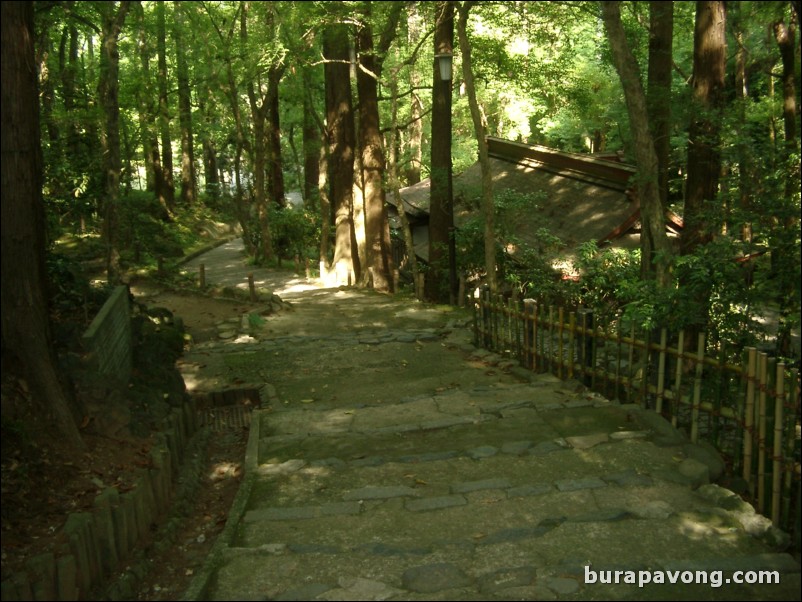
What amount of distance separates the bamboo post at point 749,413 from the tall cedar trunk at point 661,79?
6.61 metres

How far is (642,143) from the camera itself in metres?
8.69

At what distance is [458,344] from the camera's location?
11570mm

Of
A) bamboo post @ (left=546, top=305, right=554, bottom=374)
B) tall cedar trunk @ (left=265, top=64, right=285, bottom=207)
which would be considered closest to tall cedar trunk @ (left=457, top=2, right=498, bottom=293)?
bamboo post @ (left=546, top=305, right=554, bottom=374)

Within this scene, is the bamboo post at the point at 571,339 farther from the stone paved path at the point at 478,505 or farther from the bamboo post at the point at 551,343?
the bamboo post at the point at 551,343

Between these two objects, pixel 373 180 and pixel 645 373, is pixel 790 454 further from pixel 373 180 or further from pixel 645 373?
pixel 373 180

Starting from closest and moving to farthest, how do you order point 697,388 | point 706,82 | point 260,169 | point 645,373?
point 697,388
point 645,373
point 706,82
point 260,169

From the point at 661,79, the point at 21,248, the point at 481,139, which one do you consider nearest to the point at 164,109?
the point at 481,139

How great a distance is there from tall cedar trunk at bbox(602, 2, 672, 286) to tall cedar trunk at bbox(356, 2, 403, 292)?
10561 mm

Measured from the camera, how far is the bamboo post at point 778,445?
4.82 meters

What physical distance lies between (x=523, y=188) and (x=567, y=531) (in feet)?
51.2

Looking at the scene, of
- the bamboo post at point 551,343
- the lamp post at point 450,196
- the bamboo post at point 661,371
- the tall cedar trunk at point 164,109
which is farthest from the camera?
the tall cedar trunk at point 164,109

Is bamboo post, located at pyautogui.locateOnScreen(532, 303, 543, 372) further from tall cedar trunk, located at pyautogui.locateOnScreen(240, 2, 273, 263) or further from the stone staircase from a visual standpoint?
tall cedar trunk, located at pyautogui.locateOnScreen(240, 2, 273, 263)

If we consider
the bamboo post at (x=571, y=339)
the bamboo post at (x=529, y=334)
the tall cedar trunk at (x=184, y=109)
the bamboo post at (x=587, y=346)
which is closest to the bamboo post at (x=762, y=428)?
the bamboo post at (x=587, y=346)

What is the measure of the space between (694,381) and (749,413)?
1015 millimetres
